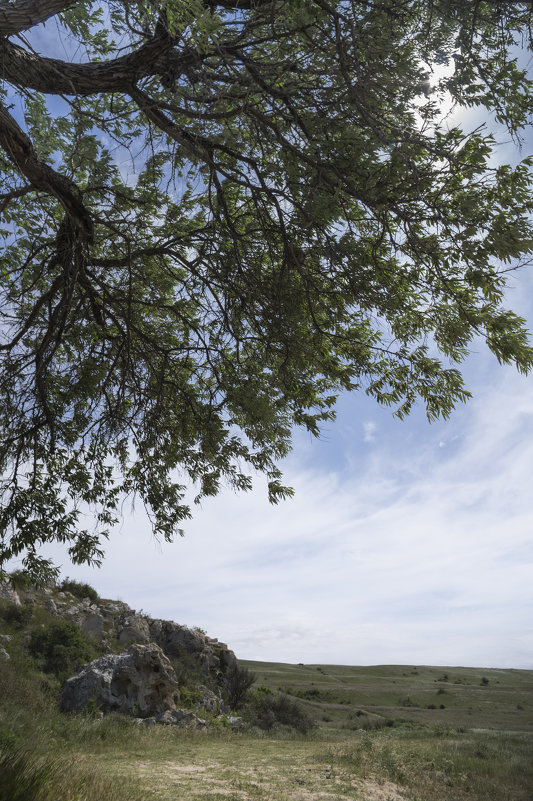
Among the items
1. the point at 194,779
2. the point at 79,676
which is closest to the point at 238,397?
the point at 194,779

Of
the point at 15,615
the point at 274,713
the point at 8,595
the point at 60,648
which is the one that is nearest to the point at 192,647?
the point at 274,713

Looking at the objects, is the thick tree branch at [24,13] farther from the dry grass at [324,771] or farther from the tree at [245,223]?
the dry grass at [324,771]

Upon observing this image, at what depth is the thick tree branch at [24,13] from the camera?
5.73 meters

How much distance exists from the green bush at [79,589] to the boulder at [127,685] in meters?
13.8

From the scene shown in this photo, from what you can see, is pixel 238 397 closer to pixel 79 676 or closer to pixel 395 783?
pixel 395 783

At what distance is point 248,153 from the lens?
8922 millimetres

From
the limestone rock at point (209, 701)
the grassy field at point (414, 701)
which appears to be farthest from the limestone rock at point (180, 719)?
the grassy field at point (414, 701)

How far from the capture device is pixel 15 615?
2453 cm

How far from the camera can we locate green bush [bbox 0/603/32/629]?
2405 centimetres

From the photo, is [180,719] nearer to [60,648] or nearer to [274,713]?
[60,648]

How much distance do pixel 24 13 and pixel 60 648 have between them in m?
22.4

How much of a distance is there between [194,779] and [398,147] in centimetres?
1091

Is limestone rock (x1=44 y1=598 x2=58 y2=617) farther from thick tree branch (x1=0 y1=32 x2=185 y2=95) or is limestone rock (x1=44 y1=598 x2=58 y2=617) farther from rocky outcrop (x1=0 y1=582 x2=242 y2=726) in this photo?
thick tree branch (x1=0 y1=32 x2=185 y2=95)

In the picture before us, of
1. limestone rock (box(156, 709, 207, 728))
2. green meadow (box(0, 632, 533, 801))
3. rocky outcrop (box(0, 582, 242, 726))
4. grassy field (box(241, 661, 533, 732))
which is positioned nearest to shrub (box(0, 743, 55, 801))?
green meadow (box(0, 632, 533, 801))
